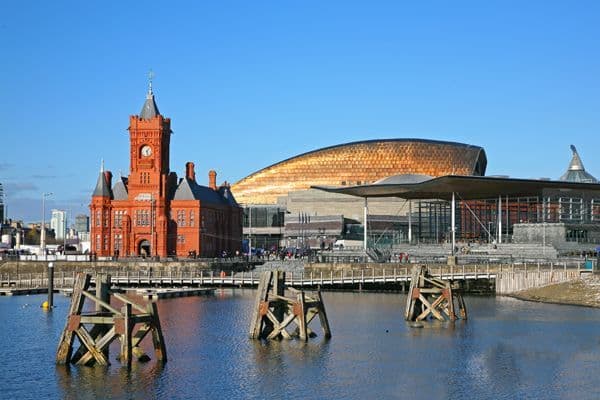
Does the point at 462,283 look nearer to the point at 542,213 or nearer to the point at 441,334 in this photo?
the point at 542,213

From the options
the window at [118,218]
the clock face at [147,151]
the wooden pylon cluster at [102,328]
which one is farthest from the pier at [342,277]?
the wooden pylon cluster at [102,328]

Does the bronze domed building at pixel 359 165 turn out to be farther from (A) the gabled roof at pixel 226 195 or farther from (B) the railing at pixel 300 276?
(B) the railing at pixel 300 276

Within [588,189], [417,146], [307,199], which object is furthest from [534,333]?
[417,146]

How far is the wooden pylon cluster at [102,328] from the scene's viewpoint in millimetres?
38281

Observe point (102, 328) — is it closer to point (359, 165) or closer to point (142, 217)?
point (142, 217)

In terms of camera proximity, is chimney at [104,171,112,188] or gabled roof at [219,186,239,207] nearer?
chimney at [104,171,112,188]

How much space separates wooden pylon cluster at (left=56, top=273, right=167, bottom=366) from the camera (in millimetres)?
38281

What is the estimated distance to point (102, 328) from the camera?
40.2 metres

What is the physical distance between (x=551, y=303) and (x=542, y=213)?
37647mm

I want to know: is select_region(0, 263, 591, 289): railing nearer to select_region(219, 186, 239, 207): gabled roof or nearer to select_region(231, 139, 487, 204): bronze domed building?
select_region(219, 186, 239, 207): gabled roof

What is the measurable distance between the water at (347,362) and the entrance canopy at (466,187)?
120ft

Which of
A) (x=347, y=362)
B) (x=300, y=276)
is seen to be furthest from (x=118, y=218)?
(x=347, y=362)

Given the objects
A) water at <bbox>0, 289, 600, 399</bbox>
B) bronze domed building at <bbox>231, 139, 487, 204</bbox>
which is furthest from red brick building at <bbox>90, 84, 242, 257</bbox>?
bronze domed building at <bbox>231, 139, 487, 204</bbox>

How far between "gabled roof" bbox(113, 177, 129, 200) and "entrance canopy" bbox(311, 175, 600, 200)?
937 inches
